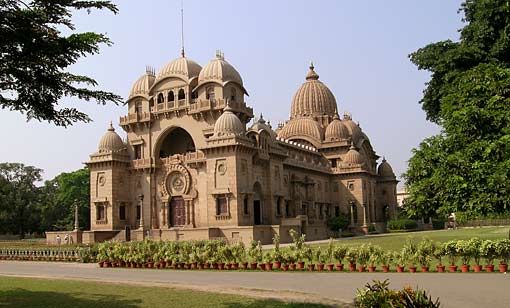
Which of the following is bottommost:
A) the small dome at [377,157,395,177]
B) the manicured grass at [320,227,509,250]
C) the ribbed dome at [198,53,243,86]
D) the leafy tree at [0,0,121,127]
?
the manicured grass at [320,227,509,250]

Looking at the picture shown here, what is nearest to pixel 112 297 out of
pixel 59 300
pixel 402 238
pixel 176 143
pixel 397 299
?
pixel 59 300

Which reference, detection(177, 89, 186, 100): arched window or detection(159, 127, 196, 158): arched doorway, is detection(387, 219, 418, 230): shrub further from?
detection(177, 89, 186, 100): arched window

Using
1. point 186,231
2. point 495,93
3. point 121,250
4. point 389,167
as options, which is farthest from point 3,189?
point 495,93

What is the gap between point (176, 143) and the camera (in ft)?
172

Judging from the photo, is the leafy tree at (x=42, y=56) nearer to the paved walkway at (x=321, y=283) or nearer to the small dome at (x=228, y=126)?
the paved walkway at (x=321, y=283)

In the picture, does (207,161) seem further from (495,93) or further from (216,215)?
(495,93)

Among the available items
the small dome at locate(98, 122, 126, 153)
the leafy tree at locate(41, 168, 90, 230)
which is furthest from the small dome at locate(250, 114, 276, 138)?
the leafy tree at locate(41, 168, 90, 230)

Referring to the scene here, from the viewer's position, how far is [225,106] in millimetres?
45562

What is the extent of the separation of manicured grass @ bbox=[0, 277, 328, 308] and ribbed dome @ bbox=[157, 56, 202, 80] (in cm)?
3418

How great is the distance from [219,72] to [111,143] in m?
12.5

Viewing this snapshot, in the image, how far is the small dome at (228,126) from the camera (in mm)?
42906

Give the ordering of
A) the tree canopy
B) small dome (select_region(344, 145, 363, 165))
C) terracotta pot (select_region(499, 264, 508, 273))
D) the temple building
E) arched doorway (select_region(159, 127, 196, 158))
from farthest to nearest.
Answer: small dome (select_region(344, 145, 363, 165))
arched doorway (select_region(159, 127, 196, 158))
the temple building
the tree canopy
terracotta pot (select_region(499, 264, 508, 273))

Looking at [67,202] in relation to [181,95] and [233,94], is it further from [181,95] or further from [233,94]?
[233,94]

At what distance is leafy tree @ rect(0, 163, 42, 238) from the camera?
206ft
